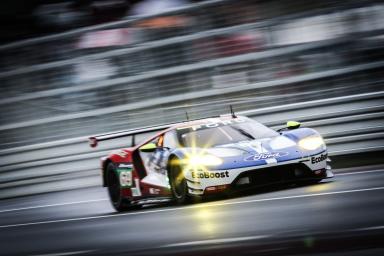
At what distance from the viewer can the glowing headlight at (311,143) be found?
33.0 ft

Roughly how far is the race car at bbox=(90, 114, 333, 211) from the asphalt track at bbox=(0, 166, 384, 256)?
7.3 inches

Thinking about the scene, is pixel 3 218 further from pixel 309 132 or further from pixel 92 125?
pixel 309 132

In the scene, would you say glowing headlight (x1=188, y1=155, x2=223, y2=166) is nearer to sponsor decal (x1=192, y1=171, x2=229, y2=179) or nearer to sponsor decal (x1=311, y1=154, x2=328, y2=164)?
Result: sponsor decal (x1=192, y1=171, x2=229, y2=179)

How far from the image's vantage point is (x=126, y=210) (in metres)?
11.5

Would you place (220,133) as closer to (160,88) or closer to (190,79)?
(190,79)

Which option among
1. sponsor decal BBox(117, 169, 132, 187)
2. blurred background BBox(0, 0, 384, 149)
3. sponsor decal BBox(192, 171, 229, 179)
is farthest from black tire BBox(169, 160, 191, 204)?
blurred background BBox(0, 0, 384, 149)

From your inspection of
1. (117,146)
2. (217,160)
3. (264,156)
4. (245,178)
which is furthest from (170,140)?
(117,146)

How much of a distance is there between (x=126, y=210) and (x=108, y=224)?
194 cm

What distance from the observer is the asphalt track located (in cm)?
616

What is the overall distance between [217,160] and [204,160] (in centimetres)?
15

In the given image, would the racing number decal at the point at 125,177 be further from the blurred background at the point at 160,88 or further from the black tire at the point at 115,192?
the blurred background at the point at 160,88

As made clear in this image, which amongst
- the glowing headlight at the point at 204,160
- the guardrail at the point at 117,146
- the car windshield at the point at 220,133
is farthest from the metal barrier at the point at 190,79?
the glowing headlight at the point at 204,160

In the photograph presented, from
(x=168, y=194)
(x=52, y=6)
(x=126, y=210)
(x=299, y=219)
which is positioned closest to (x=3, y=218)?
(x=126, y=210)

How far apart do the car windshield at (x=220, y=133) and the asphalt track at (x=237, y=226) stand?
650 mm
